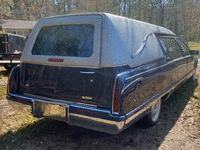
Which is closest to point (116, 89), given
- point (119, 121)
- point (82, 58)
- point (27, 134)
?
point (119, 121)

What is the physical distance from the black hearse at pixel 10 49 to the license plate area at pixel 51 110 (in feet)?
18.6

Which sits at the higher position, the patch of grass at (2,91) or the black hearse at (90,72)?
the black hearse at (90,72)

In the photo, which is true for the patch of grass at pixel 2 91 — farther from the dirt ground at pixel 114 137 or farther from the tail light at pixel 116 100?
the tail light at pixel 116 100

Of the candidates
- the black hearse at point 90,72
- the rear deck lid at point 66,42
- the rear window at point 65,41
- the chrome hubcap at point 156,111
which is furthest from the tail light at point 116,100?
the chrome hubcap at point 156,111

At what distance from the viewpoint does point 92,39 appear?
2461 mm

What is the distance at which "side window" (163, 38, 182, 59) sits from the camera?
3883mm

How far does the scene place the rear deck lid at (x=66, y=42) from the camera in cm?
242

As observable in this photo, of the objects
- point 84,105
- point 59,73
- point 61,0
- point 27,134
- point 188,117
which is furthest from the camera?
point 61,0

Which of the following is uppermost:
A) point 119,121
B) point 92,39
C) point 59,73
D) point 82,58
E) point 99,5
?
point 99,5

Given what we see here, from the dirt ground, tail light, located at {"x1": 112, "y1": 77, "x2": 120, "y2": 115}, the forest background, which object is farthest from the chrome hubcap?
the forest background

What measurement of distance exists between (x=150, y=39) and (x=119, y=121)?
1.73m

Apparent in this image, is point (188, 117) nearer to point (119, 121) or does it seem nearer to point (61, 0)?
point (119, 121)

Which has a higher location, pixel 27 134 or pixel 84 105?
pixel 84 105

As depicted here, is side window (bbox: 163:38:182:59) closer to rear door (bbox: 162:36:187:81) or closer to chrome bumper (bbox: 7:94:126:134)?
rear door (bbox: 162:36:187:81)
